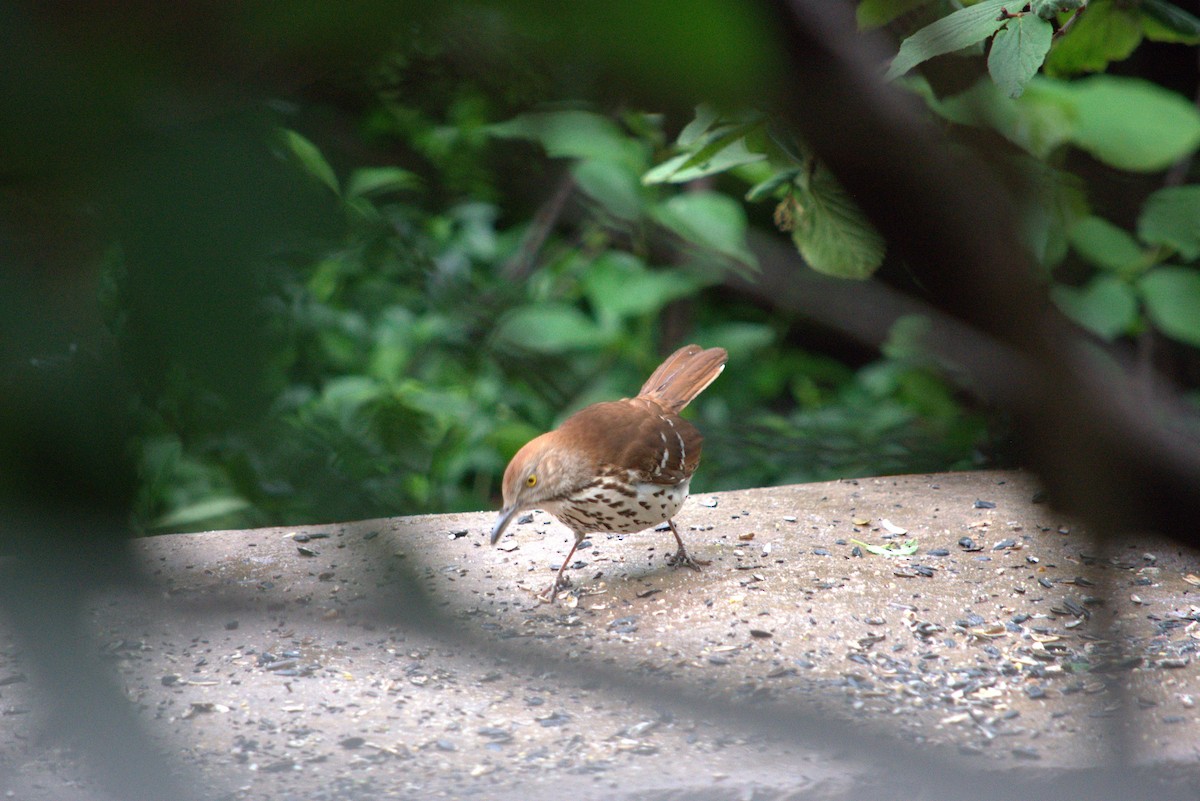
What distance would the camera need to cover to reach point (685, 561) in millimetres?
2850

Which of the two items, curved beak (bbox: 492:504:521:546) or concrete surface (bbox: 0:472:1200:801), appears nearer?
concrete surface (bbox: 0:472:1200:801)

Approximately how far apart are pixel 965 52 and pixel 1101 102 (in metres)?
0.39

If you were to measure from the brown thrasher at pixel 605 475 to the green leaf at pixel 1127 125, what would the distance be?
4.51 feet

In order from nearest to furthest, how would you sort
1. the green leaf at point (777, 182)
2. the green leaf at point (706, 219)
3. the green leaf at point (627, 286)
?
the green leaf at point (777, 182), the green leaf at point (706, 219), the green leaf at point (627, 286)

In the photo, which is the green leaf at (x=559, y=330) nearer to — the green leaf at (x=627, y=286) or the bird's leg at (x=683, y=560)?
the green leaf at (x=627, y=286)

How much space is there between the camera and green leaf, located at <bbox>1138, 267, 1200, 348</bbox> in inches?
118

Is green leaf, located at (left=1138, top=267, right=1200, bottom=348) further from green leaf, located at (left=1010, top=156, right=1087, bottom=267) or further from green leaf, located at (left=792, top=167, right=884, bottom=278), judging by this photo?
green leaf, located at (left=1010, top=156, right=1087, bottom=267)

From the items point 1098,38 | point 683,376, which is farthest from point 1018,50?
Answer: point 683,376

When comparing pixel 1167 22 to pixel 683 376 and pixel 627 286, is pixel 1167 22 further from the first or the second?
pixel 627 286

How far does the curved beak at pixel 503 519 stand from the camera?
8.94 ft

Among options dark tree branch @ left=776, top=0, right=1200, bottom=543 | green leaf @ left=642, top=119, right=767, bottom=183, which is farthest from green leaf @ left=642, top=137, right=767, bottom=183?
dark tree branch @ left=776, top=0, right=1200, bottom=543

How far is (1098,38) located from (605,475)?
1.44 m

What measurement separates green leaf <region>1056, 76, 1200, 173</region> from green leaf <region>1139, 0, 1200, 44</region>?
8cm

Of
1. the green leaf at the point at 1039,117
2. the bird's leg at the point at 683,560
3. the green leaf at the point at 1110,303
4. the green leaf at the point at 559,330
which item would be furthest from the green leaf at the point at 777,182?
the green leaf at the point at 559,330
